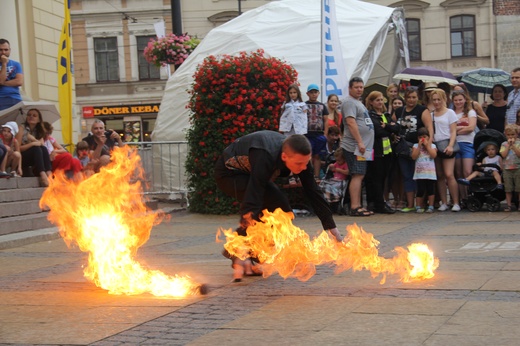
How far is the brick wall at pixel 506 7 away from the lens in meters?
39.9

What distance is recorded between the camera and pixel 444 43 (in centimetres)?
4184

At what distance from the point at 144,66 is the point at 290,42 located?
2675cm

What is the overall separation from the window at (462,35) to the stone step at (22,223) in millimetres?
32937

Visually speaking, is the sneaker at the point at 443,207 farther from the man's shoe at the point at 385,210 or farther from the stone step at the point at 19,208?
the stone step at the point at 19,208

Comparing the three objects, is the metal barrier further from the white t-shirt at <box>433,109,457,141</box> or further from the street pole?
the white t-shirt at <box>433,109,457,141</box>

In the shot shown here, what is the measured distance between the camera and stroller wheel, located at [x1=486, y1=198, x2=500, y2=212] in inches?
516

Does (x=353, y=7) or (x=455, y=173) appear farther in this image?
(x=353, y=7)

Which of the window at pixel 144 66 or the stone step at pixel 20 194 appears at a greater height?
the window at pixel 144 66

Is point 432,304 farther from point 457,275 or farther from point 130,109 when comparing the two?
point 130,109

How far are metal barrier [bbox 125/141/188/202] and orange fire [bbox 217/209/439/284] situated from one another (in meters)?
9.17

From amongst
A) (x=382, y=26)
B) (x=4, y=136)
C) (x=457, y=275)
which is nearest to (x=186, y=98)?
(x=382, y=26)

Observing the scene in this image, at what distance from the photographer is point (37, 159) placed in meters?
13.2

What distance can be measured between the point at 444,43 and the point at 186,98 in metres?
26.0

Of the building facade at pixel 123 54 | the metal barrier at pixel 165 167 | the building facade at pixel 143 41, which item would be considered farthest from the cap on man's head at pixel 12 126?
the building facade at pixel 123 54
